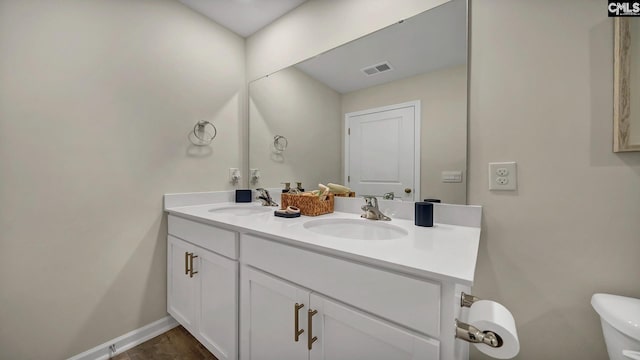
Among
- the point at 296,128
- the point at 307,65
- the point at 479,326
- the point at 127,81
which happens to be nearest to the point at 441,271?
the point at 479,326

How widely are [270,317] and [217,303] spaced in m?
0.39

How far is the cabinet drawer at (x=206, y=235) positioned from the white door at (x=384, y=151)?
73 centimetres

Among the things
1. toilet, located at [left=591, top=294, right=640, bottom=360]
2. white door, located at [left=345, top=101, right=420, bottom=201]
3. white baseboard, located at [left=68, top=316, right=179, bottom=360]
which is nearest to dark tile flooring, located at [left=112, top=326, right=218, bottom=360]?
white baseboard, located at [left=68, top=316, right=179, bottom=360]

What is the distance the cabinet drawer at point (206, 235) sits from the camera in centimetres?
109

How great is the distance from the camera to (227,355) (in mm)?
1110

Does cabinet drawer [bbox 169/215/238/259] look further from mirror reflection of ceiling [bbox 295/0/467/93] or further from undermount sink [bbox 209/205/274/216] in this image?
mirror reflection of ceiling [bbox 295/0/467/93]

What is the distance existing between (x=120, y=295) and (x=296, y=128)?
1492mm

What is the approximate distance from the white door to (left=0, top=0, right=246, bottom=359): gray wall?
1121 millimetres

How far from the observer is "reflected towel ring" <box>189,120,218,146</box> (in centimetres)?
171

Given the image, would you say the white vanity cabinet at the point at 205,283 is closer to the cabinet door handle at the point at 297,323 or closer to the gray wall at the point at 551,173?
the cabinet door handle at the point at 297,323

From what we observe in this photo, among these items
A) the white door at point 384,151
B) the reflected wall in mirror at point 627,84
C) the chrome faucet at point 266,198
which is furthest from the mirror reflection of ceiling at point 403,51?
the chrome faucet at point 266,198

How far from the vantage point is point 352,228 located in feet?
3.95

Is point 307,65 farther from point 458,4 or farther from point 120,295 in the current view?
point 120,295

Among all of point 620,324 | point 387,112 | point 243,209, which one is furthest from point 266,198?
point 620,324
